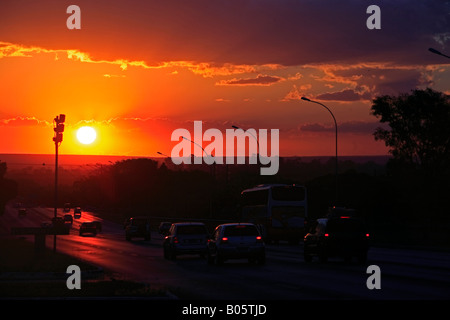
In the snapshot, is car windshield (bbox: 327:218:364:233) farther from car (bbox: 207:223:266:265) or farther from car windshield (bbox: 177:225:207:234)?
car windshield (bbox: 177:225:207:234)

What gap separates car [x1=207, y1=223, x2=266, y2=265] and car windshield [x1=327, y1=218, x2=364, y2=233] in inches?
114

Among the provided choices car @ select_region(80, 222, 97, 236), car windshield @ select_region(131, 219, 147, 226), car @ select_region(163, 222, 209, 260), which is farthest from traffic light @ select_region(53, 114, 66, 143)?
car @ select_region(80, 222, 97, 236)

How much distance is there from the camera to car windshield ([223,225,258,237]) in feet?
106

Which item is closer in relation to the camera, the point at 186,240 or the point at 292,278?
the point at 292,278

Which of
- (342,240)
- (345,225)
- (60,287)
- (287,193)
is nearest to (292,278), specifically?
(60,287)

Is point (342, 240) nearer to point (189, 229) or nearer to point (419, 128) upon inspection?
point (189, 229)

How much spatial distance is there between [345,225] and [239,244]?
430cm

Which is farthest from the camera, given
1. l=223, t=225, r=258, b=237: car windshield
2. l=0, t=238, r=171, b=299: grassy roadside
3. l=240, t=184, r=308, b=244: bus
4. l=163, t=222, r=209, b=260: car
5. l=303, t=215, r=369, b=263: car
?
l=240, t=184, r=308, b=244: bus

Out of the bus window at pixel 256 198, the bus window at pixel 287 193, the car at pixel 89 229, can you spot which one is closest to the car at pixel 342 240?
the bus window at pixel 287 193

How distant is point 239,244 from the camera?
32.3 metres
